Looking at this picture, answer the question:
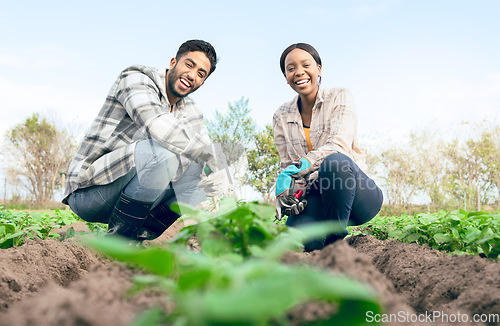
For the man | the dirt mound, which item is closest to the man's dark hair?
the man

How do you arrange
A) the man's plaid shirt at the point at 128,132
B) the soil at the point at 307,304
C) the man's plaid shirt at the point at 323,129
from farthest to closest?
the man's plaid shirt at the point at 323,129
the man's plaid shirt at the point at 128,132
the soil at the point at 307,304

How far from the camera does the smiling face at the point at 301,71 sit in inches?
110

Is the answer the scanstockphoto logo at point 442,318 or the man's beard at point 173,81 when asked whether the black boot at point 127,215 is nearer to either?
the man's beard at point 173,81

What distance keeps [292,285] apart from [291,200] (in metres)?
2.02

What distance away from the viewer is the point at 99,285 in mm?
774

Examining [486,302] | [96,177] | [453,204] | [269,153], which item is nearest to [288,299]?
[486,302]

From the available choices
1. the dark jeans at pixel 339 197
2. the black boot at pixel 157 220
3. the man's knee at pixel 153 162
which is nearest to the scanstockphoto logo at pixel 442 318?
the dark jeans at pixel 339 197

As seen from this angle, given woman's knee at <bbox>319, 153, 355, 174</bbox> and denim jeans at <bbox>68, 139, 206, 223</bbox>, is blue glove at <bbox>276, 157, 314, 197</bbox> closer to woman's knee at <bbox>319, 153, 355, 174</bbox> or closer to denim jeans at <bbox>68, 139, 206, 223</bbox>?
woman's knee at <bbox>319, 153, 355, 174</bbox>

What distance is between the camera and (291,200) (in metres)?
2.49

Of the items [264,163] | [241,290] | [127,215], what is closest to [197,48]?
[127,215]

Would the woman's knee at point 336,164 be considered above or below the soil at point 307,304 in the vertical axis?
above

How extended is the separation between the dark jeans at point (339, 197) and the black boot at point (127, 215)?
119 centimetres

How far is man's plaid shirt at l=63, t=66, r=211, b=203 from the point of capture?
2400mm

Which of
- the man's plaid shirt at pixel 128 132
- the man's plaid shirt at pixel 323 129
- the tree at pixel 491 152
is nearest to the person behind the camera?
the man's plaid shirt at pixel 128 132
